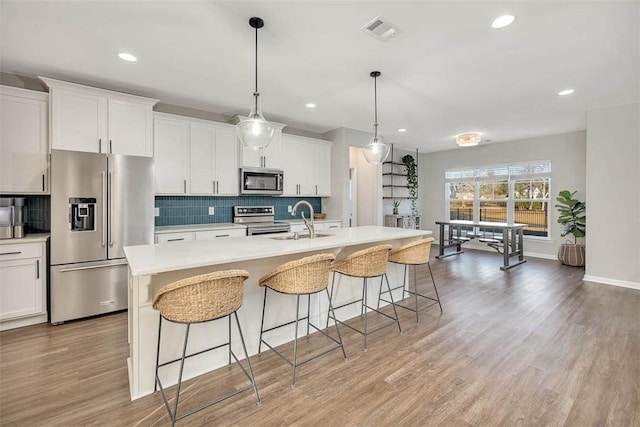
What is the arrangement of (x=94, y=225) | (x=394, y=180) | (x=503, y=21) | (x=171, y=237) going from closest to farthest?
(x=503, y=21) < (x=94, y=225) < (x=171, y=237) < (x=394, y=180)

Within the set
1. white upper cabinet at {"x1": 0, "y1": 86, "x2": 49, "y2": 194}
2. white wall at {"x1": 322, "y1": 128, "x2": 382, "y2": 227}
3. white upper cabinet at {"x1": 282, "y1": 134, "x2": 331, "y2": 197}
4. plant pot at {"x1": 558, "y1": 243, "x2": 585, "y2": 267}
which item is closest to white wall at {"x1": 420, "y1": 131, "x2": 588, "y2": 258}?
plant pot at {"x1": 558, "y1": 243, "x2": 585, "y2": 267}

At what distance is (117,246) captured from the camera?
3.28m

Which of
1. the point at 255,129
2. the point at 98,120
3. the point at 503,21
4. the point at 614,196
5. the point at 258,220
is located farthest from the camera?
the point at 258,220

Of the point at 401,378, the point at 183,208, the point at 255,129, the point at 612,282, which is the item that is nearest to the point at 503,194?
the point at 612,282

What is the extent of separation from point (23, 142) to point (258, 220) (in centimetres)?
289

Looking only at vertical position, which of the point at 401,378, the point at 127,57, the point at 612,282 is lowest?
the point at 401,378

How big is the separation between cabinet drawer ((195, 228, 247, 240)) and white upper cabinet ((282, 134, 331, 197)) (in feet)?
3.99

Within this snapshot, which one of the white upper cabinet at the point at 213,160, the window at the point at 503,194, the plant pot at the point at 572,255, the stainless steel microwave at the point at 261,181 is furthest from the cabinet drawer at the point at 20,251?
the window at the point at 503,194

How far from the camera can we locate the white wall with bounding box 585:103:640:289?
409 cm

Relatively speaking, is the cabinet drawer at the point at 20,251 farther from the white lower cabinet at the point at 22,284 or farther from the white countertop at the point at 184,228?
the white countertop at the point at 184,228

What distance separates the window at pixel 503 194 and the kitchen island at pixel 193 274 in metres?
5.65

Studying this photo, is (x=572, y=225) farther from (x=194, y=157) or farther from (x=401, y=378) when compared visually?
(x=194, y=157)

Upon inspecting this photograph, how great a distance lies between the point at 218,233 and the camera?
4.08 m

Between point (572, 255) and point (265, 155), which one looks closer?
point (265, 155)
